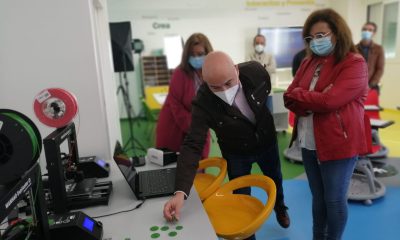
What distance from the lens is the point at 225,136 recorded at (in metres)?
1.71

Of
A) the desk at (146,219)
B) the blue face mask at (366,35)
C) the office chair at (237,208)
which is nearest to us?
the desk at (146,219)

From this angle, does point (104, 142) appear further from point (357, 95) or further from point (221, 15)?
point (221, 15)

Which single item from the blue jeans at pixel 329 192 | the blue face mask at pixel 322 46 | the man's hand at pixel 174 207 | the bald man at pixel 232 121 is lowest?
the blue jeans at pixel 329 192

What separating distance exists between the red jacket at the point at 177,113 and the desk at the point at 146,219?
99 cm

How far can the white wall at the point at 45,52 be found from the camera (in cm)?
182

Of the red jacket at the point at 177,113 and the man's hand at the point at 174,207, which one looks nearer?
the man's hand at the point at 174,207

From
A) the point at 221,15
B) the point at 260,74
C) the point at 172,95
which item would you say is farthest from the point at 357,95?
the point at 221,15

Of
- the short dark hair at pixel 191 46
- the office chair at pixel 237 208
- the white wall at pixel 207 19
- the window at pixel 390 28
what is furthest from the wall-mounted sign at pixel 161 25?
the office chair at pixel 237 208

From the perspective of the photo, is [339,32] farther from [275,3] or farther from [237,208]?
[275,3]

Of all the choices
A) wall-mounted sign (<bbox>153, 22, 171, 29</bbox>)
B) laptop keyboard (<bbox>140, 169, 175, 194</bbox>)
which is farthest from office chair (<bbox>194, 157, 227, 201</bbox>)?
wall-mounted sign (<bbox>153, 22, 171, 29</bbox>)

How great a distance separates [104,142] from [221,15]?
5278 mm

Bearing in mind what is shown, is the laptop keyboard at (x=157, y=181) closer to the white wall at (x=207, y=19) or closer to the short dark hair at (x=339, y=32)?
the short dark hair at (x=339, y=32)

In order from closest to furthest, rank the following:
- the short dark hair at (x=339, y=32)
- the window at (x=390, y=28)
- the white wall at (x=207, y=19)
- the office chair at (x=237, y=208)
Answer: the office chair at (x=237, y=208) → the short dark hair at (x=339, y=32) → the window at (x=390, y=28) → the white wall at (x=207, y=19)

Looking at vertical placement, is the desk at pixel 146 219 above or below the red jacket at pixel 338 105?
below
